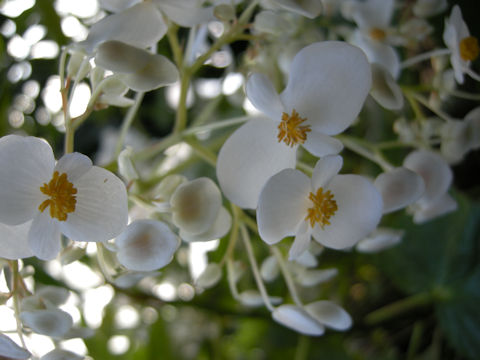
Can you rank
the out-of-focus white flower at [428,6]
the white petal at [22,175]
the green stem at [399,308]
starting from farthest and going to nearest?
the green stem at [399,308] < the out-of-focus white flower at [428,6] < the white petal at [22,175]

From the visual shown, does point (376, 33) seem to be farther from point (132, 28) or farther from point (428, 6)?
point (132, 28)

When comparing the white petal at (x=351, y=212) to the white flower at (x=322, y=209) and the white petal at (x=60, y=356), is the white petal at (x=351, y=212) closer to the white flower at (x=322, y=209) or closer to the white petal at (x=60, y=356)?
the white flower at (x=322, y=209)

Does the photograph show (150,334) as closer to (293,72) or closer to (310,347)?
(310,347)

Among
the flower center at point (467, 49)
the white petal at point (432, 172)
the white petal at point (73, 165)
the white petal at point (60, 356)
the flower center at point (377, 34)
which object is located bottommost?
the white petal at point (60, 356)

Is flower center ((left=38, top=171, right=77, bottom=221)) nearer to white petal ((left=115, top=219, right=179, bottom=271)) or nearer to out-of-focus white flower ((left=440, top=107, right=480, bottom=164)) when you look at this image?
white petal ((left=115, top=219, right=179, bottom=271))

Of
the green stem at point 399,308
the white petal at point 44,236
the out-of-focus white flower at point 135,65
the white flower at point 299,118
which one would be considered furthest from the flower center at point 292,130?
the green stem at point 399,308

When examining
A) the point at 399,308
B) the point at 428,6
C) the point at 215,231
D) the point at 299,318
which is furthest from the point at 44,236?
the point at 399,308

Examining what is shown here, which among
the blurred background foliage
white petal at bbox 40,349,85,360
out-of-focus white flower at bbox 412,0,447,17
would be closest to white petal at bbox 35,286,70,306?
white petal at bbox 40,349,85,360

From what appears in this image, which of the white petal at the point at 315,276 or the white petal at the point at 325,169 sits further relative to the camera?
the white petal at the point at 315,276
